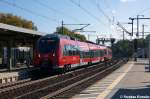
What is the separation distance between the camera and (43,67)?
109 feet

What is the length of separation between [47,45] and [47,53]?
2.14 ft

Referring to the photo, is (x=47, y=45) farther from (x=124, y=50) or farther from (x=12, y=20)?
(x=124, y=50)

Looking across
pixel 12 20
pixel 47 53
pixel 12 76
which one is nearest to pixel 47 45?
pixel 47 53

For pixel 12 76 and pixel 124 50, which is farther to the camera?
pixel 124 50

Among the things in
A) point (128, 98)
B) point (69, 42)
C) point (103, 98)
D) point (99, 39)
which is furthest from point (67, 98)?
point (99, 39)

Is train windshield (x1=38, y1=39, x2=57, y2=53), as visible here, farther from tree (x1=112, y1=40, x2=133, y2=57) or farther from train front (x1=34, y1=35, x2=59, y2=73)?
tree (x1=112, y1=40, x2=133, y2=57)

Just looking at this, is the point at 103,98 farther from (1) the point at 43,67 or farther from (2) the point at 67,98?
(1) the point at 43,67

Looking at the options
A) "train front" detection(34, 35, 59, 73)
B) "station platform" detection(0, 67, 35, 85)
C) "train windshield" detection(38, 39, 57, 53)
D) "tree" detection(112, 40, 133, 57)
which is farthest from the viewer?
"tree" detection(112, 40, 133, 57)

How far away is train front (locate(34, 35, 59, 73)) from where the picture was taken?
33.1m

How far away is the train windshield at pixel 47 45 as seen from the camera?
33372 mm

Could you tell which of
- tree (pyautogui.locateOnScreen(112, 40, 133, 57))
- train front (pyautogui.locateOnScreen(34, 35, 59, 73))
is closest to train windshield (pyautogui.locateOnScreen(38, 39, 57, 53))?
train front (pyautogui.locateOnScreen(34, 35, 59, 73))

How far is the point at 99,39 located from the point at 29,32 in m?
87.7

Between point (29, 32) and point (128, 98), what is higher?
point (29, 32)

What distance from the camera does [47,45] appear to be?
33.6m
